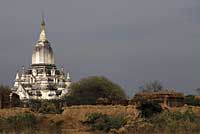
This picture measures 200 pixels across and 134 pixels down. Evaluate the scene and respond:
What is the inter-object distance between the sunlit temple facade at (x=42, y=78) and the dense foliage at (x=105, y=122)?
4446cm

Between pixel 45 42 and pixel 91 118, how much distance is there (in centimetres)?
4987

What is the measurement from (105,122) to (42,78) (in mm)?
48708

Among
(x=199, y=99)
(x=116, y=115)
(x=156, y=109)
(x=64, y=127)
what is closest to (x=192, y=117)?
(x=156, y=109)

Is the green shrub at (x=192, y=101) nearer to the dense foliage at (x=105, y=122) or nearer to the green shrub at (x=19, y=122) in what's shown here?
the dense foliage at (x=105, y=122)

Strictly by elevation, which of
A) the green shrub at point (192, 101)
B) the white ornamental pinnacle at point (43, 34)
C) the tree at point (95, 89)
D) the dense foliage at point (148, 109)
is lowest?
→ the dense foliage at point (148, 109)

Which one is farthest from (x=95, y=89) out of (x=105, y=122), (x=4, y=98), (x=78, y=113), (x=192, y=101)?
(x=105, y=122)

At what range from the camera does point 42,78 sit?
83500 mm

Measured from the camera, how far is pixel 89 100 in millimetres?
57844

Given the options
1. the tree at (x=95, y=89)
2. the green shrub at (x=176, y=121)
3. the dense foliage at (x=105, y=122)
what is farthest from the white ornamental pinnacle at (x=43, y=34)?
the green shrub at (x=176, y=121)

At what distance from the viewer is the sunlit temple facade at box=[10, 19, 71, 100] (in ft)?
271

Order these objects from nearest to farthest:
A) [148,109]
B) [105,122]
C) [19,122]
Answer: [105,122], [148,109], [19,122]

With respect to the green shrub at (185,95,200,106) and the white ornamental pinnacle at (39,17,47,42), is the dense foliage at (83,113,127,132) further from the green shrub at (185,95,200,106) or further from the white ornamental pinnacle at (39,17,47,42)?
the white ornamental pinnacle at (39,17,47,42)

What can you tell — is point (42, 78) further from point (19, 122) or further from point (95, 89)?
point (19, 122)

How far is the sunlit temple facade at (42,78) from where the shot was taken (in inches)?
3247
